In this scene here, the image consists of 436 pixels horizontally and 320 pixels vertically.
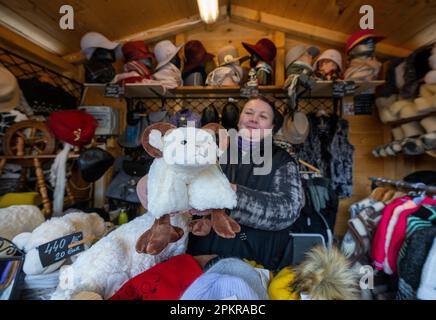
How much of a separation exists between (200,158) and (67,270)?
1.23 ft

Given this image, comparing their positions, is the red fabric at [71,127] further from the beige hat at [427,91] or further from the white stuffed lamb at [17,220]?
the beige hat at [427,91]

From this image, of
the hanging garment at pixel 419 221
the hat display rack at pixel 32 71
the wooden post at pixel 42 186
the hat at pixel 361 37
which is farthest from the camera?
the hat at pixel 361 37

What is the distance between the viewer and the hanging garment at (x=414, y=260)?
806 mm

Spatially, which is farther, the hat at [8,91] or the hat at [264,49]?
the hat at [264,49]

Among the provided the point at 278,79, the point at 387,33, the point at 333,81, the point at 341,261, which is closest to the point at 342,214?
the point at 333,81

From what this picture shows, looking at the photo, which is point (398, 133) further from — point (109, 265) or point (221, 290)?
point (109, 265)

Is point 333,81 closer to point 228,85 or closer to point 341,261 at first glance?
point 228,85

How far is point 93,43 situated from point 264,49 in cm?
118

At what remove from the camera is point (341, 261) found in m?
0.41

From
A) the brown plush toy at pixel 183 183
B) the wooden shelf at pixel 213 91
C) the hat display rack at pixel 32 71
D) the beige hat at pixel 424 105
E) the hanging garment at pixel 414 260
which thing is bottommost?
the hanging garment at pixel 414 260

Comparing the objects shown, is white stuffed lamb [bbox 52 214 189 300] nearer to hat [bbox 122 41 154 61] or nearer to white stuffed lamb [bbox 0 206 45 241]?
white stuffed lamb [bbox 0 206 45 241]

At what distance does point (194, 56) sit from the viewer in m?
1.67

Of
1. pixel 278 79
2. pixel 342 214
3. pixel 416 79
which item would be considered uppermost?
pixel 278 79

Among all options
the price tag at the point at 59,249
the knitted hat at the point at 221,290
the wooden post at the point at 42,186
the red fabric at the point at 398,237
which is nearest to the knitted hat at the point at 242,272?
the knitted hat at the point at 221,290
